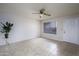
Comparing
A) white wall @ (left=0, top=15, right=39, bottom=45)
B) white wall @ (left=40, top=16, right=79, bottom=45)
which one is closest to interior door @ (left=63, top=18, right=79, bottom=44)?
white wall @ (left=40, top=16, right=79, bottom=45)

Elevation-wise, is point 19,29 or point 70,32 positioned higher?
point 19,29

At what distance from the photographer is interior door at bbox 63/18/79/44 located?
3.81 metres

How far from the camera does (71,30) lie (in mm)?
4039

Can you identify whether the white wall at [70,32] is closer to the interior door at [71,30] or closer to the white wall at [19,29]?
the interior door at [71,30]

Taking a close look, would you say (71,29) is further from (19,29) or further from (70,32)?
(19,29)

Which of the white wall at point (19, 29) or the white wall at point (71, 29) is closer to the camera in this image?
the white wall at point (19, 29)

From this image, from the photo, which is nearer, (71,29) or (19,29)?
(19,29)

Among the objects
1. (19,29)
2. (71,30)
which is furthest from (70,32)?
(19,29)

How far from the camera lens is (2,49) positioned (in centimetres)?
281

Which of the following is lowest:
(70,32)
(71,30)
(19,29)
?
(70,32)

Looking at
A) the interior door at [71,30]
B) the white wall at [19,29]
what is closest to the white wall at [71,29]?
the interior door at [71,30]

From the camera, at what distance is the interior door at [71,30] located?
3.81 m

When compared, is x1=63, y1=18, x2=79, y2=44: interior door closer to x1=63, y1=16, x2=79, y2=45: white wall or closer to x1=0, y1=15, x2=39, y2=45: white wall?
x1=63, y1=16, x2=79, y2=45: white wall

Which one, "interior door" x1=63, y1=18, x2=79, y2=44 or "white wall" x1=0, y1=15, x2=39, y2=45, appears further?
"interior door" x1=63, y1=18, x2=79, y2=44
